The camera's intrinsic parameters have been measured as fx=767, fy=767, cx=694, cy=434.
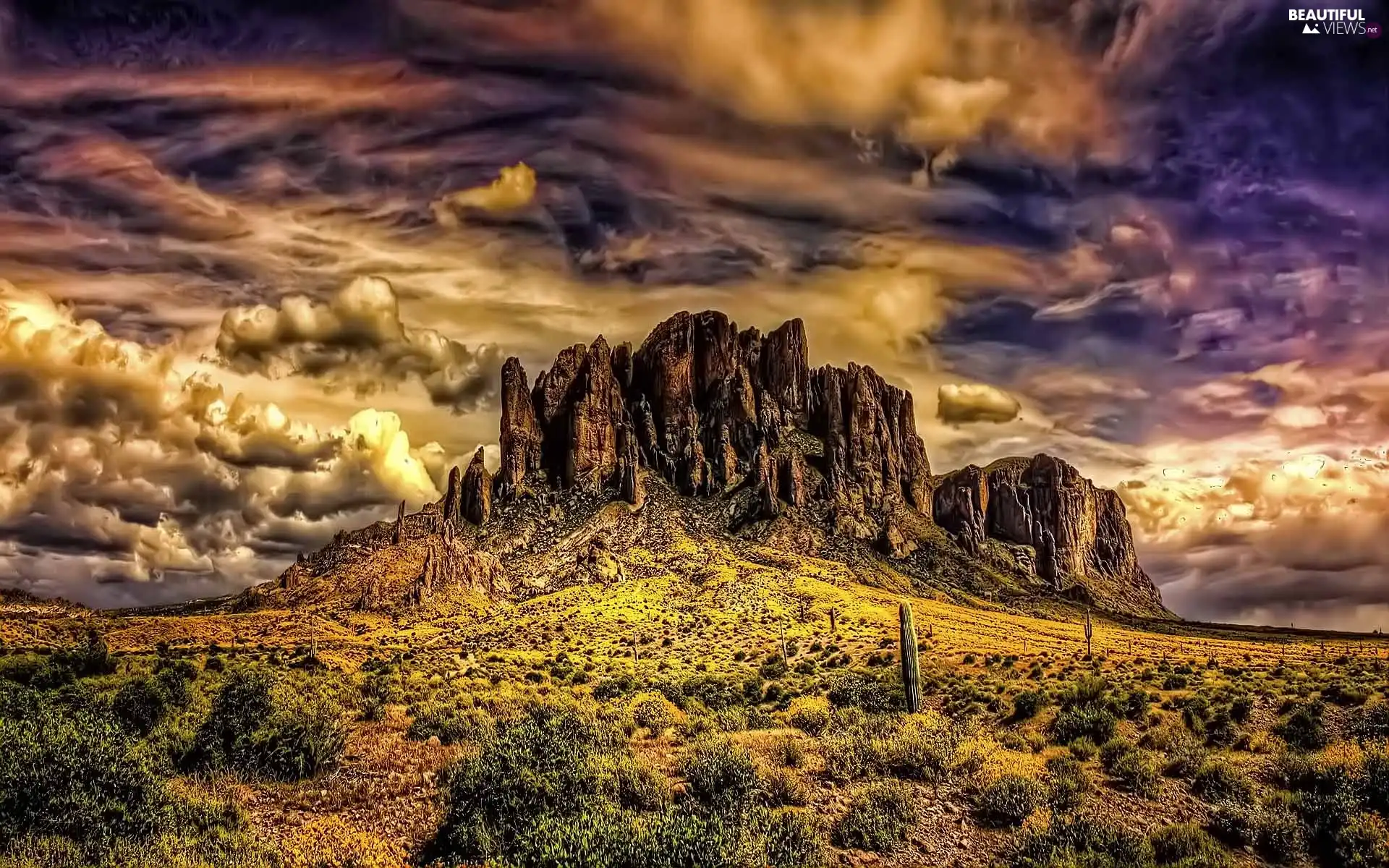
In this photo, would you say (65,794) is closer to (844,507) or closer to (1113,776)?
(1113,776)

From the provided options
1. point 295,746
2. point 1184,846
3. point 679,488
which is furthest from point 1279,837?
point 679,488

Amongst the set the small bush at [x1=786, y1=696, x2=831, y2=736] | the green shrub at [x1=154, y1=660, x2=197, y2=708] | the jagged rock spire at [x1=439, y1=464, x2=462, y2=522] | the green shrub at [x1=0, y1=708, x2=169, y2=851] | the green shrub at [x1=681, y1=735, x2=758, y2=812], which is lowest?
the small bush at [x1=786, y1=696, x2=831, y2=736]

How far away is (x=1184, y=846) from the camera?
522 inches

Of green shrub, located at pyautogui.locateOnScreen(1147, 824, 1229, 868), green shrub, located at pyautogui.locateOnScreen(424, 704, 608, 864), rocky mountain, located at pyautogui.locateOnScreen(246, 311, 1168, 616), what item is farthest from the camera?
rocky mountain, located at pyautogui.locateOnScreen(246, 311, 1168, 616)

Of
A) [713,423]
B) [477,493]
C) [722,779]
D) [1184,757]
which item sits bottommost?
[1184,757]

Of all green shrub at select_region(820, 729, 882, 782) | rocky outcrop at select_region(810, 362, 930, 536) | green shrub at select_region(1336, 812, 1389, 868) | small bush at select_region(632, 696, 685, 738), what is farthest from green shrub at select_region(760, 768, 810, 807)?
rocky outcrop at select_region(810, 362, 930, 536)

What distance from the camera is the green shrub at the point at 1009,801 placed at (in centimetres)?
1524

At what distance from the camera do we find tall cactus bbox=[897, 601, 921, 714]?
95.6ft

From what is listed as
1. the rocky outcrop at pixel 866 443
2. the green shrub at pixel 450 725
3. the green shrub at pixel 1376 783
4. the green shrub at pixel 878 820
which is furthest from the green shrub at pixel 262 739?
the rocky outcrop at pixel 866 443

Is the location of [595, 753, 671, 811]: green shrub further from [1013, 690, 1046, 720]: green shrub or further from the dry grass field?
[1013, 690, 1046, 720]: green shrub

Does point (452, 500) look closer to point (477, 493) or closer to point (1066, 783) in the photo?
point (477, 493)

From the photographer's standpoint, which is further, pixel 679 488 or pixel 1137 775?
pixel 679 488

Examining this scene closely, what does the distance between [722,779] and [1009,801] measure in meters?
5.85

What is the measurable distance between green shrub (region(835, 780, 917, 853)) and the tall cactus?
1328 cm
